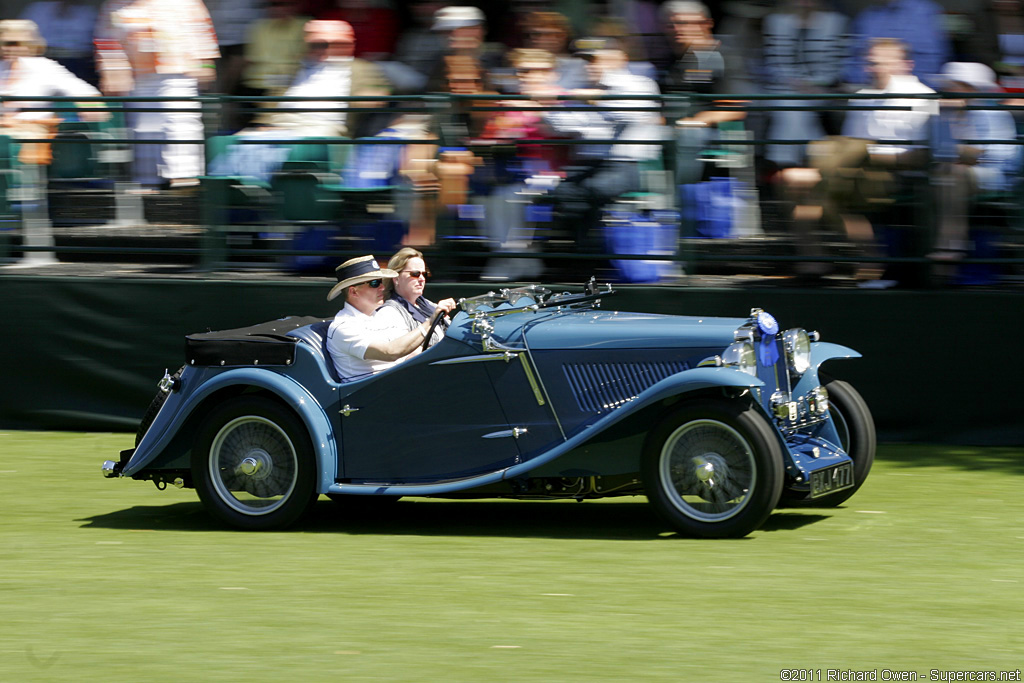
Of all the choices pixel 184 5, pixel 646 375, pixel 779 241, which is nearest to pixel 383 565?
pixel 646 375

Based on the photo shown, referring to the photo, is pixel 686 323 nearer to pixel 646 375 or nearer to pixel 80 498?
pixel 646 375

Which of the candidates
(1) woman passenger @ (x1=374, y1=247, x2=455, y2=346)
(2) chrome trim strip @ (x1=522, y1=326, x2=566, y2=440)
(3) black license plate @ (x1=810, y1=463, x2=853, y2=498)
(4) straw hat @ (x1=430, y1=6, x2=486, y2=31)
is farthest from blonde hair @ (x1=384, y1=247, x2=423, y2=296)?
(4) straw hat @ (x1=430, y1=6, x2=486, y2=31)

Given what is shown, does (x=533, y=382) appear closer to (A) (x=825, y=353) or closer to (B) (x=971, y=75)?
(A) (x=825, y=353)

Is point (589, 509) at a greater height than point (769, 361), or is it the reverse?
point (769, 361)

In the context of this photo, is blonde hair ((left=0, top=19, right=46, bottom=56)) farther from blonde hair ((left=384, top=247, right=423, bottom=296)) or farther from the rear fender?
the rear fender

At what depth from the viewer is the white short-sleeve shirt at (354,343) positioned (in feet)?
23.1

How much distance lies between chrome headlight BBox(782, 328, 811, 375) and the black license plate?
52 centimetres

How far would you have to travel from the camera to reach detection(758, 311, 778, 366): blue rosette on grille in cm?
673

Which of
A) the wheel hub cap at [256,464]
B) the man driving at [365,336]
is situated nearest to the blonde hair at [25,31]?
the man driving at [365,336]

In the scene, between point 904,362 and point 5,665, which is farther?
point 904,362

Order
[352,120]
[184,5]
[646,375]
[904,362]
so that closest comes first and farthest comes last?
[646,375] → [904,362] → [352,120] → [184,5]

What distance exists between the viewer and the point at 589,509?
7500mm

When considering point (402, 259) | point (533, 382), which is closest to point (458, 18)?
point (402, 259)

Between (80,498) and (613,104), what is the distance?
13.4 ft
